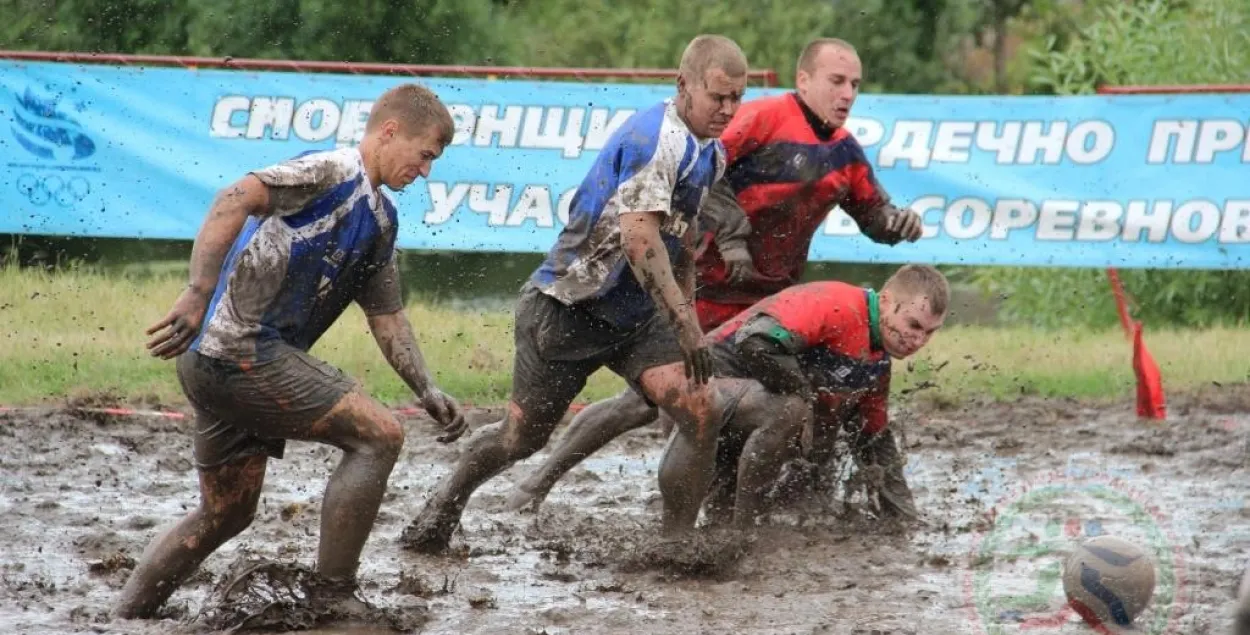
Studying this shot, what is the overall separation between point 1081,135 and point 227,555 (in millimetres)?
6562

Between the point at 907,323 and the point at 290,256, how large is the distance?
256 cm

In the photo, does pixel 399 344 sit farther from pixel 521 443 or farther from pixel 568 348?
pixel 521 443

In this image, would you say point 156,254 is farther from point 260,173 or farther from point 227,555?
point 260,173

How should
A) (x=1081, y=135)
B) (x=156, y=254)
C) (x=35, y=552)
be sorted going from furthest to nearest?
(x=156, y=254) < (x=1081, y=135) < (x=35, y=552)

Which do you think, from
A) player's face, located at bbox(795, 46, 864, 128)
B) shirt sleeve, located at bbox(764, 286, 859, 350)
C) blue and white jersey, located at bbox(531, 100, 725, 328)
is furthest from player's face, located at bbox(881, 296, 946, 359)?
player's face, located at bbox(795, 46, 864, 128)

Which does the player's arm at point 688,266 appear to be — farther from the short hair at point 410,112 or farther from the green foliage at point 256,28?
the green foliage at point 256,28

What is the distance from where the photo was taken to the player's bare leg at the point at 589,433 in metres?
7.79

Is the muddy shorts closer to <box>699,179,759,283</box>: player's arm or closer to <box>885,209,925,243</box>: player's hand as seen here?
<box>699,179,759,283</box>: player's arm

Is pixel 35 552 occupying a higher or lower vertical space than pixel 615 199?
lower

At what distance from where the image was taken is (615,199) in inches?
259

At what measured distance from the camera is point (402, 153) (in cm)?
577

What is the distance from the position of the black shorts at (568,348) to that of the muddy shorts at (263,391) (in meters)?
1.17

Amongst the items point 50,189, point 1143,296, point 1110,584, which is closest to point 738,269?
point 1110,584

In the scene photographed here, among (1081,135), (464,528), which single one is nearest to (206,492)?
(464,528)
